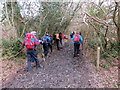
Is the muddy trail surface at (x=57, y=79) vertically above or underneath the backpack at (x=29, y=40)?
underneath

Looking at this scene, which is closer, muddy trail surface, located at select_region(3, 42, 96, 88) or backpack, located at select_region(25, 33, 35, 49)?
muddy trail surface, located at select_region(3, 42, 96, 88)

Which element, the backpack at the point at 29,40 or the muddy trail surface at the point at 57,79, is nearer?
the muddy trail surface at the point at 57,79

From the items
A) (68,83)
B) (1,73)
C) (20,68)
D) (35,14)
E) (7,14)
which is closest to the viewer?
(68,83)

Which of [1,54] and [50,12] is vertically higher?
[50,12]

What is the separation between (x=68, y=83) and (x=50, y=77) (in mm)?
1109

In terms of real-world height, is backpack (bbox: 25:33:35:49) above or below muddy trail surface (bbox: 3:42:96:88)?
above

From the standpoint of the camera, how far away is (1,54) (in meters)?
7.38

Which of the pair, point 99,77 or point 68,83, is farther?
point 99,77

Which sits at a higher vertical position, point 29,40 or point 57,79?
point 29,40

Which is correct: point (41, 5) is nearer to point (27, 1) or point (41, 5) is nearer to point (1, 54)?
point (27, 1)

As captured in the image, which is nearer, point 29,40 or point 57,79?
point 57,79

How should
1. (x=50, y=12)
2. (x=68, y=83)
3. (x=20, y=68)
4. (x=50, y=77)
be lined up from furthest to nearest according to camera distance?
(x=50, y=12) < (x=20, y=68) < (x=50, y=77) < (x=68, y=83)

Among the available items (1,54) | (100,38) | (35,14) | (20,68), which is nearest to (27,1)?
(35,14)

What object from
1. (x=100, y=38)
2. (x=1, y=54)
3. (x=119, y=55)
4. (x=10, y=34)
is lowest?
Result: (x=119, y=55)
